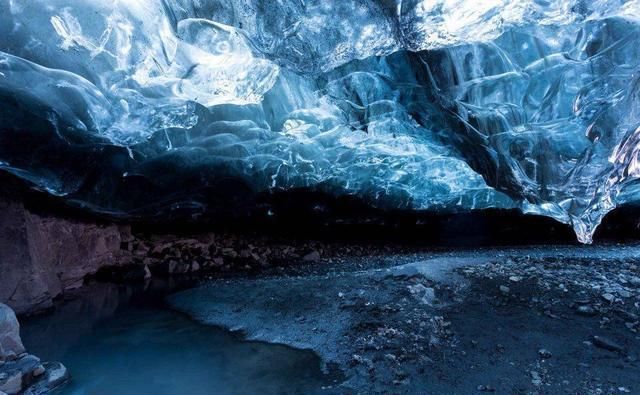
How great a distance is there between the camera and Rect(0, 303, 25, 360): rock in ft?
14.4

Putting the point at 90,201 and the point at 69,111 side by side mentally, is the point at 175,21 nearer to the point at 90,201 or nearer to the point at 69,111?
the point at 69,111

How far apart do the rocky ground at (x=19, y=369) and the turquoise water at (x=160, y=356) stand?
171 mm

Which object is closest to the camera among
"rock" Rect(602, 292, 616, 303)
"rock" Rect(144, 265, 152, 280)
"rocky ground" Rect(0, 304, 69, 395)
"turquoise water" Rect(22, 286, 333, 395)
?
"rocky ground" Rect(0, 304, 69, 395)

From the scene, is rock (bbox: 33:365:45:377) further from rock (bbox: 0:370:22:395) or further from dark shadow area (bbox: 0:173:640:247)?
dark shadow area (bbox: 0:173:640:247)

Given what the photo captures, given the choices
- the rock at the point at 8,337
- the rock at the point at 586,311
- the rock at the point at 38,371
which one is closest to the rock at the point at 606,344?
the rock at the point at 586,311

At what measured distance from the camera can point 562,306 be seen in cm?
551

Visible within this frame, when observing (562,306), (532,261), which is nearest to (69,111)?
(562,306)

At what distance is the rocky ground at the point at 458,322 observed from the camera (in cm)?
403

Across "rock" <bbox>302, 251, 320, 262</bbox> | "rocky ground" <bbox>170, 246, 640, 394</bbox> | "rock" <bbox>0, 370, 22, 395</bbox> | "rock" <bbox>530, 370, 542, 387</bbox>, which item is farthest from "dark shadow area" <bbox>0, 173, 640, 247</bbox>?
"rock" <bbox>530, 370, 542, 387</bbox>

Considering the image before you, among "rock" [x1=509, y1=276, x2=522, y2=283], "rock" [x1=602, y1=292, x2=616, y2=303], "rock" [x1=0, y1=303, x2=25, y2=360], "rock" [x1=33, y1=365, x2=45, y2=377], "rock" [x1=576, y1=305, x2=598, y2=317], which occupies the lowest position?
"rock" [x1=576, y1=305, x2=598, y2=317]

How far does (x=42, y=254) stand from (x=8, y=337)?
2924 millimetres

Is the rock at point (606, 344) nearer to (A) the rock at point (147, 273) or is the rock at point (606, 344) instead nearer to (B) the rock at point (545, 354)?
(B) the rock at point (545, 354)

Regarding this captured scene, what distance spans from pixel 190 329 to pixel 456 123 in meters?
4.44

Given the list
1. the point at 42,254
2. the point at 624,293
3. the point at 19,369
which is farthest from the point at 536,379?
the point at 42,254
